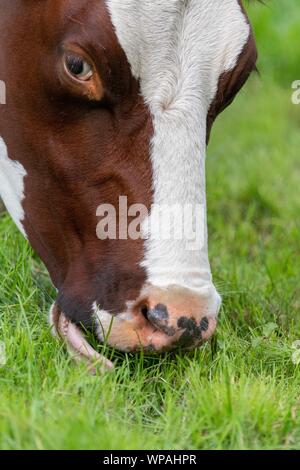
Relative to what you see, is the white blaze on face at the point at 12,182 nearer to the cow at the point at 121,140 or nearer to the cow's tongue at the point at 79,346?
the cow at the point at 121,140

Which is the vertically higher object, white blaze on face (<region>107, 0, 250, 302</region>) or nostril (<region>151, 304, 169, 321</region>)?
white blaze on face (<region>107, 0, 250, 302</region>)

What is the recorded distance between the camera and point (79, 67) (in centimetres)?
373

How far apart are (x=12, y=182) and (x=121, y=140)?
0.58m

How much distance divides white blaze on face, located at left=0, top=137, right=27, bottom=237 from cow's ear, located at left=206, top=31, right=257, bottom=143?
766mm

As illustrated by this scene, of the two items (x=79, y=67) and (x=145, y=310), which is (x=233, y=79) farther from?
(x=145, y=310)

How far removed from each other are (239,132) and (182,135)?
483 cm

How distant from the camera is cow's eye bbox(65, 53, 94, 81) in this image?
3.72 meters

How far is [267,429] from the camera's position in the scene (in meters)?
3.48

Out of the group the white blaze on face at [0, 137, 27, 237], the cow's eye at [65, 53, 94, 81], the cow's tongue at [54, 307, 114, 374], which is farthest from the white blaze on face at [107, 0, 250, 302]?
the white blaze on face at [0, 137, 27, 237]

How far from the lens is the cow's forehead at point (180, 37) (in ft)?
12.2

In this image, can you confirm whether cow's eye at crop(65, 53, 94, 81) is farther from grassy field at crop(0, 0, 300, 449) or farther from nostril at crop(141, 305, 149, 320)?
grassy field at crop(0, 0, 300, 449)

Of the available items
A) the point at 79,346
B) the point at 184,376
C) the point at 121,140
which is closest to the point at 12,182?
the point at 121,140

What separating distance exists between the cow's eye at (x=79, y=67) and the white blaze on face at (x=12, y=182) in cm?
49
